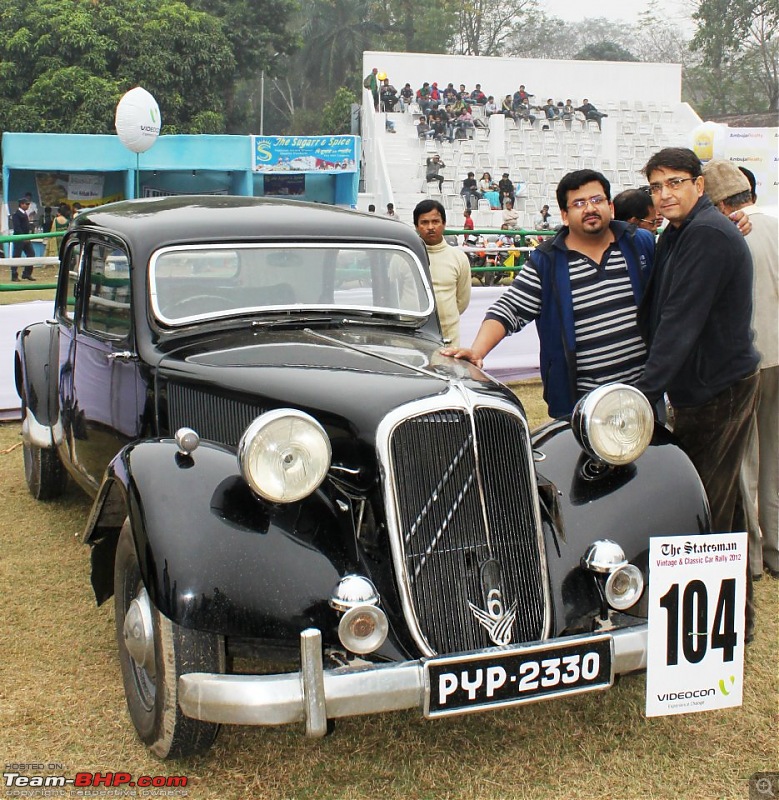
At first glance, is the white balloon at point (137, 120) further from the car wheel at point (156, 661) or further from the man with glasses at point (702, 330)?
the car wheel at point (156, 661)

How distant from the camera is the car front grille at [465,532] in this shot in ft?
9.07

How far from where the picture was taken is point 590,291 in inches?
153

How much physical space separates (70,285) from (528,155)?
2857 cm

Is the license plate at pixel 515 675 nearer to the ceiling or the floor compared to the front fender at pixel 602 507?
nearer to the floor

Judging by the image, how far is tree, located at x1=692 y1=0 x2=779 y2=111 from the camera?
4309 cm

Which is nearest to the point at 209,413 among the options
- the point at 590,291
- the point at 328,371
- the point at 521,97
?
the point at 328,371

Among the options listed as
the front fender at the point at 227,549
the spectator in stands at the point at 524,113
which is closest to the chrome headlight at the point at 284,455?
the front fender at the point at 227,549

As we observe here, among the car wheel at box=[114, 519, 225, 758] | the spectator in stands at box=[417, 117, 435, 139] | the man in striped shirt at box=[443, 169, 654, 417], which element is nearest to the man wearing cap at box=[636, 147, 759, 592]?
the man in striped shirt at box=[443, 169, 654, 417]

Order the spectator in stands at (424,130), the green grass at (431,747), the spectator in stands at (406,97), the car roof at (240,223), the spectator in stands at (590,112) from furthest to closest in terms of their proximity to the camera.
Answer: the spectator in stands at (590,112) → the spectator in stands at (406,97) → the spectator in stands at (424,130) → the car roof at (240,223) → the green grass at (431,747)

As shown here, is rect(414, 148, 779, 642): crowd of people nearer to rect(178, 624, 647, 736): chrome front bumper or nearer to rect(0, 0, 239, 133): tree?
rect(178, 624, 647, 736): chrome front bumper

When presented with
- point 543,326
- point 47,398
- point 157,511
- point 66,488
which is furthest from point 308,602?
point 66,488

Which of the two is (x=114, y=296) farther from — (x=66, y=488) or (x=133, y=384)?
(x=66, y=488)

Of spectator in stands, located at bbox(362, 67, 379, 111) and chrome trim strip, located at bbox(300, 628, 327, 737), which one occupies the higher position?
spectator in stands, located at bbox(362, 67, 379, 111)

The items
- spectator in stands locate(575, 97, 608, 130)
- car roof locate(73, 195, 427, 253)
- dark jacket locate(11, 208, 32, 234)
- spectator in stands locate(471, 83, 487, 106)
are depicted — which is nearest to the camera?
car roof locate(73, 195, 427, 253)
